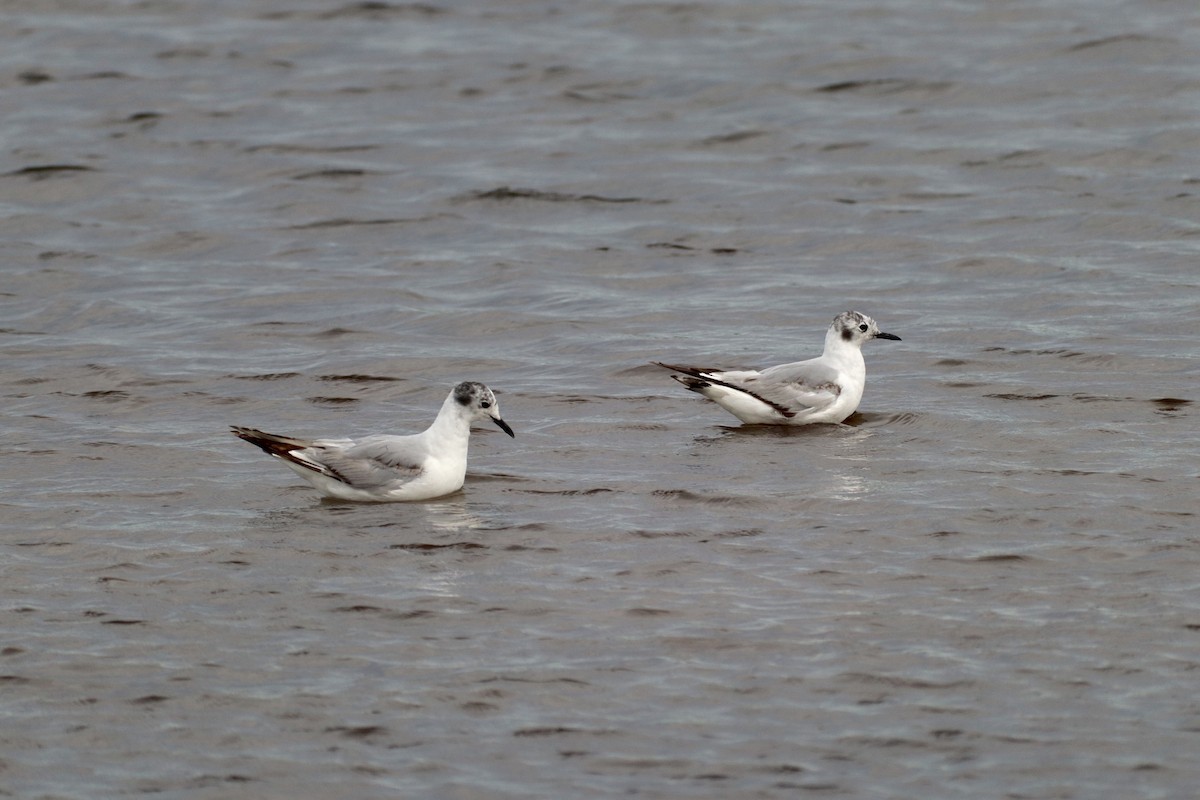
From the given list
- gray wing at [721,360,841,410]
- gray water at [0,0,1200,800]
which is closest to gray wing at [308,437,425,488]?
gray water at [0,0,1200,800]

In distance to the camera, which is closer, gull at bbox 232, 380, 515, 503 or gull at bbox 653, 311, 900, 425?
gull at bbox 232, 380, 515, 503

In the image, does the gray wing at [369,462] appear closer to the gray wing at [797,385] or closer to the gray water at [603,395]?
the gray water at [603,395]

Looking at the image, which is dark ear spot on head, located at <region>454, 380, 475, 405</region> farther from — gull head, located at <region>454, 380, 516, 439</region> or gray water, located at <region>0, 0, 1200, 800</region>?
gray water, located at <region>0, 0, 1200, 800</region>

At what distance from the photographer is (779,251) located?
17.1 metres

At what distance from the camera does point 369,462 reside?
35.4 feet

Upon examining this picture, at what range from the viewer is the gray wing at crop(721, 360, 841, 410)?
12.4m

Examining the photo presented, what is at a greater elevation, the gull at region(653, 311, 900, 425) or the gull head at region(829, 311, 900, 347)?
the gull head at region(829, 311, 900, 347)

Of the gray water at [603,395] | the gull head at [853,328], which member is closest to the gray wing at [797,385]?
the gray water at [603,395]

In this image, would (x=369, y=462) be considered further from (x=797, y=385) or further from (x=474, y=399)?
(x=797, y=385)

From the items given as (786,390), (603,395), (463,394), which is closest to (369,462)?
(463,394)

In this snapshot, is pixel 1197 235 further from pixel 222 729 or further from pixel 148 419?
pixel 222 729

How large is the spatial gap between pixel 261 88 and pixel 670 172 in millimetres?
6661

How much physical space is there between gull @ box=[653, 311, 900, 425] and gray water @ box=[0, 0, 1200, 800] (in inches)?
8.0

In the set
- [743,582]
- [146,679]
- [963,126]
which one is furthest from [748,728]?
[963,126]
